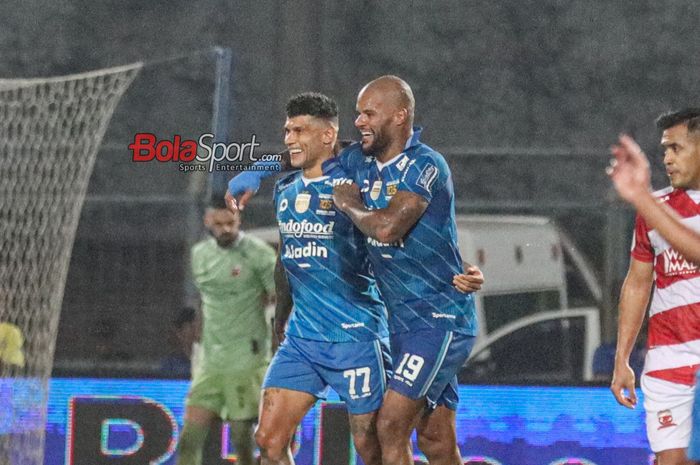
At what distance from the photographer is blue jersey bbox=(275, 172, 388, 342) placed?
17.1ft

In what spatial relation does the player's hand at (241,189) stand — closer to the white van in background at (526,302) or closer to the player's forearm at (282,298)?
the player's forearm at (282,298)

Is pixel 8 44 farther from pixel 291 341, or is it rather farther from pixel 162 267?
pixel 291 341

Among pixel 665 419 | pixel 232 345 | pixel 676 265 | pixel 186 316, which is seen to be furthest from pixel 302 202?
pixel 186 316

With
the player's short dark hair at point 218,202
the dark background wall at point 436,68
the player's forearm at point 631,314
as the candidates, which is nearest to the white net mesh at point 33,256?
the player's short dark hair at point 218,202

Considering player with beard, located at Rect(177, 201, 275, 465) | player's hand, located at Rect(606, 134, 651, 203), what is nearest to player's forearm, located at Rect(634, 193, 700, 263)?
player's hand, located at Rect(606, 134, 651, 203)

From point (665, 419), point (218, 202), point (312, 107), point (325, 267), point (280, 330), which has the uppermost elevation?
point (312, 107)

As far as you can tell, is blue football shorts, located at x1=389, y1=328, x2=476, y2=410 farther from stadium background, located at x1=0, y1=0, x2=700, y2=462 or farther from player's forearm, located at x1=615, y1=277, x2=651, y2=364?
stadium background, located at x1=0, y1=0, x2=700, y2=462

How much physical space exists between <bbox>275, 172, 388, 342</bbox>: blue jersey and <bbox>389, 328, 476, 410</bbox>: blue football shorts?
155 millimetres

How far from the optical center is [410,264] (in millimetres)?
5184

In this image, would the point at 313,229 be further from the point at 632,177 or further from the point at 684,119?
the point at 632,177

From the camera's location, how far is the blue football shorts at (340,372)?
5.19 m

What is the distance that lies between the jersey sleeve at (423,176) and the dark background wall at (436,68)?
720cm

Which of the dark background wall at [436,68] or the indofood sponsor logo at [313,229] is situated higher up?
the dark background wall at [436,68]

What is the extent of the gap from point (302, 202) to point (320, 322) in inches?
18.5
